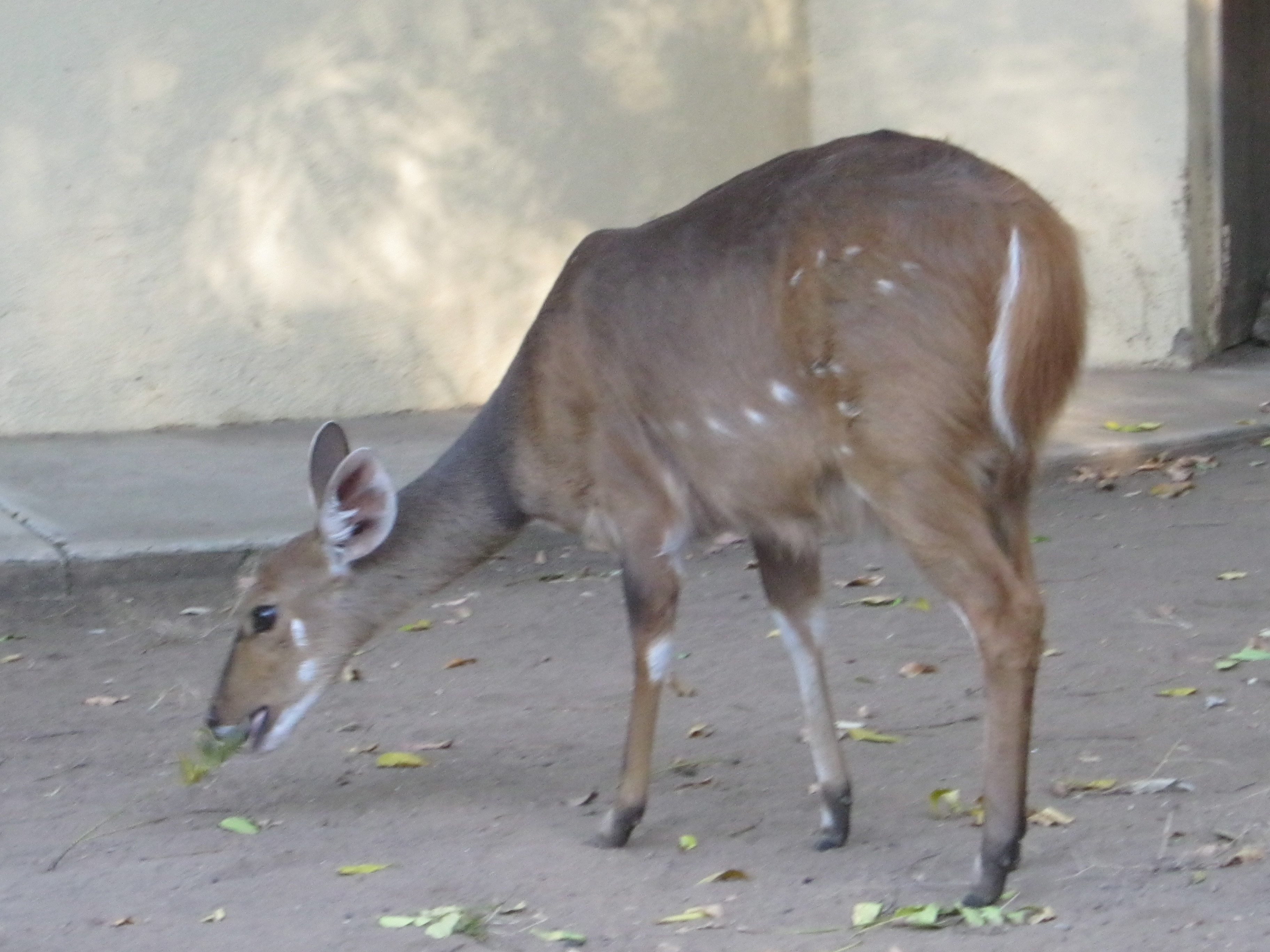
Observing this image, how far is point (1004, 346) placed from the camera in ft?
12.6

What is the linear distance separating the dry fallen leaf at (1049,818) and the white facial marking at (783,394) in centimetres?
118

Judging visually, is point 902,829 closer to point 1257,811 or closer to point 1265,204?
point 1257,811

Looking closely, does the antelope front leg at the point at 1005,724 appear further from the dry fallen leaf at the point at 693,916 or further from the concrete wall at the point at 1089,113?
the concrete wall at the point at 1089,113

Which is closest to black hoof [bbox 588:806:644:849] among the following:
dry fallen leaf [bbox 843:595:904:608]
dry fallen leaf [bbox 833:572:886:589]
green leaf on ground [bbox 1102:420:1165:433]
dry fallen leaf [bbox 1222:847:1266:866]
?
dry fallen leaf [bbox 1222:847:1266:866]

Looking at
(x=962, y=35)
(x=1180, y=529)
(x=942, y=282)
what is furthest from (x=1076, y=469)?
(x=942, y=282)

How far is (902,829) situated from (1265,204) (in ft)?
23.6

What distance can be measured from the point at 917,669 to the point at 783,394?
74.5 inches

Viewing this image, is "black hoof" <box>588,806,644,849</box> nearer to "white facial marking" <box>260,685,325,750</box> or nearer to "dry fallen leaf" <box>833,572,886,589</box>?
"white facial marking" <box>260,685,325,750</box>

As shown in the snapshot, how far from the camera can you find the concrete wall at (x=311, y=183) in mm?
8398

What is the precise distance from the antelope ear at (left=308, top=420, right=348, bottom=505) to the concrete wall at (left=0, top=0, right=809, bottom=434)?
4.02 m

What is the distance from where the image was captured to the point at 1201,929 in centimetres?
361

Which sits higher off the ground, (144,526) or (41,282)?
(41,282)

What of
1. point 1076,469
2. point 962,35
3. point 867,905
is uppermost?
point 962,35

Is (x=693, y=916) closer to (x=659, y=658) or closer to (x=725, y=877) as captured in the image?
(x=725, y=877)
